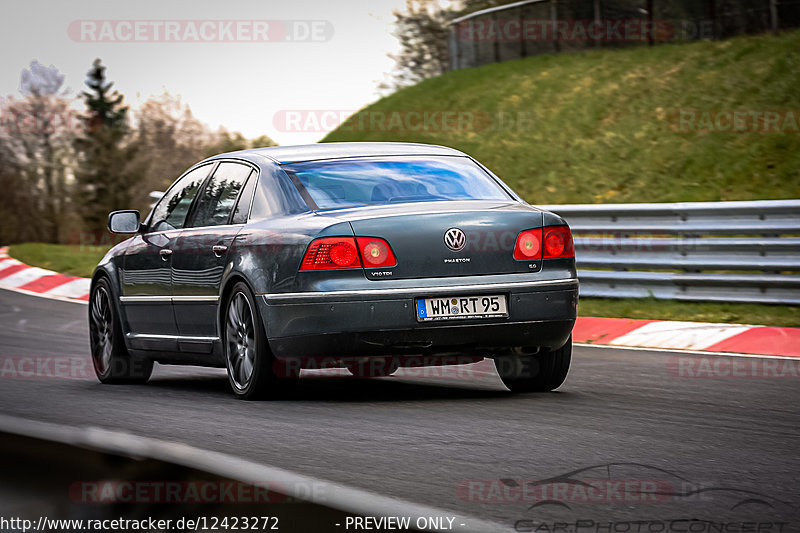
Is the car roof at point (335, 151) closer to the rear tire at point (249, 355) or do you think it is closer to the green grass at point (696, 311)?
the rear tire at point (249, 355)

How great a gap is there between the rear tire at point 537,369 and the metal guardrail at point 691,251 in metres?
4.32

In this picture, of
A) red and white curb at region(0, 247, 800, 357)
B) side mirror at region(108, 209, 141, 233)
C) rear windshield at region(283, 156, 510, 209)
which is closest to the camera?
rear windshield at region(283, 156, 510, 209)

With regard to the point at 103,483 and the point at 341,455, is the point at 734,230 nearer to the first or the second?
the point at 341,455

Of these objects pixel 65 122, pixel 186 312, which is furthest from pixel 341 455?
pixel 65 122

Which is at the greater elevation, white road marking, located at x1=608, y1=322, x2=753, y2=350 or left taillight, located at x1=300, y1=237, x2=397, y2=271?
left taillight, located at x1=300, y1=237, x2=397, y2=271

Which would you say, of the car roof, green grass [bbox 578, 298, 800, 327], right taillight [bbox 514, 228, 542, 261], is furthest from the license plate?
green grass [bbox 578, 298, 800, 327]

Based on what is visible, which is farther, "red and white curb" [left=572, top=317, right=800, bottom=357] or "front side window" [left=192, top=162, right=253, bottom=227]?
"red and white curb" [left=572, top=317, right=800, bottom=357]

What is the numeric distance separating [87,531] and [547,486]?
80.4 inches

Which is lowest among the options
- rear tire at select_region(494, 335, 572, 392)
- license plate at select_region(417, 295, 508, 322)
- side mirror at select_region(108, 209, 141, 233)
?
rear tire at select_region(494, 335, 572, 392)

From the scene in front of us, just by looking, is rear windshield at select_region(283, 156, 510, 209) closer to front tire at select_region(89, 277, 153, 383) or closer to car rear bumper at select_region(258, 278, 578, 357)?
car rear bumper at select_region(258, 278, 578, 357)

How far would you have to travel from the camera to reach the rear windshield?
742cm

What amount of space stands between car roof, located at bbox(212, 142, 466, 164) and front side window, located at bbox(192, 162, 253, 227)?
118mm

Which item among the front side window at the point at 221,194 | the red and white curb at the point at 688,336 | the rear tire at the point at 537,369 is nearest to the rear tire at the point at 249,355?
the front side window at the point at 221,194

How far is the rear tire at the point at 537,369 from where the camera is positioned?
7676mm
